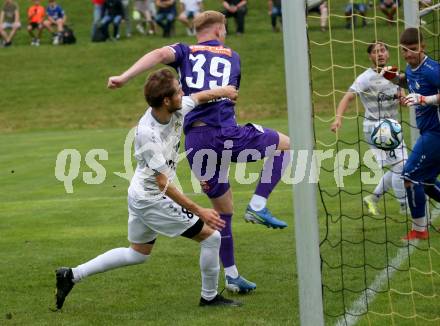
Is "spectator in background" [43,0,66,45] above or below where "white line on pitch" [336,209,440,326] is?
above

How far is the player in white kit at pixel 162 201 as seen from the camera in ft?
21.3

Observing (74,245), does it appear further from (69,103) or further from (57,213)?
(69,103)

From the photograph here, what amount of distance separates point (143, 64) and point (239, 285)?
202cm

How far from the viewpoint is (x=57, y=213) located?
1196cm

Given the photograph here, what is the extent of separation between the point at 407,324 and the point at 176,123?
219cm

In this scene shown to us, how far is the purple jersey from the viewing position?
7.74 metres

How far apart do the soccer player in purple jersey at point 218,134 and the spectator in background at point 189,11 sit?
2425 cm

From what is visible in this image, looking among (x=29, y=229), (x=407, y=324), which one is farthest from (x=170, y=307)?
(x=29, y=229)

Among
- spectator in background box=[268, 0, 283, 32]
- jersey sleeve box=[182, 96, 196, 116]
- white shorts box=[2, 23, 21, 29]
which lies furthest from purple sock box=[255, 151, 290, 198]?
white shorts box=[2, 23, 21, 29]

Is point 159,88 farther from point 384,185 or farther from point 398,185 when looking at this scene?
point 384,185

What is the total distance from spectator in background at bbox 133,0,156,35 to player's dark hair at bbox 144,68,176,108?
27.0 meters

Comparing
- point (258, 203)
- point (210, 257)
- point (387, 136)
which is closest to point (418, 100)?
point (258, 203)

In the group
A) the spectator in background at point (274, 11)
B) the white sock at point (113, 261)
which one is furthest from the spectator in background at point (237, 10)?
the white sock at point (113, 261)

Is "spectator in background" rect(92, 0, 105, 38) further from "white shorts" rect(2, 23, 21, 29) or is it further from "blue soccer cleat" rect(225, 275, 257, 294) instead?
"blue soccer cleat" rect(225, 275, 257, 294)
